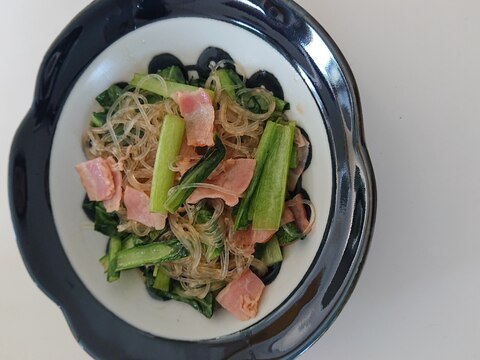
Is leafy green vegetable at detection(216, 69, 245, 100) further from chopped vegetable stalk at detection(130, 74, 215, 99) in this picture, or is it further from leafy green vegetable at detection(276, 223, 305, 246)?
leafy green vegetable at detection(276, 223, 305, 246)

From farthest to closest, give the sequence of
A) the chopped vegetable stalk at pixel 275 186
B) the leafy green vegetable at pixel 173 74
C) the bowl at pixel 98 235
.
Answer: the leafy green vegetable at pixel 173 74 → the chopped vegetable stalk at pixel 275 186 → the bowl at pixel 98 235

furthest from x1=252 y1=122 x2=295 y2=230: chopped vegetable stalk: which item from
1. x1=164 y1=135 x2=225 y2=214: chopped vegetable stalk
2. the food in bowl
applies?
x1=164 y1=135 x2=225 y2=214: chopped vegetable stalk

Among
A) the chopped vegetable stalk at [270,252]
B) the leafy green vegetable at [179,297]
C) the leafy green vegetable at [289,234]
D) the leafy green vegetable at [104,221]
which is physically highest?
the leafy green vegetable at [289,234]

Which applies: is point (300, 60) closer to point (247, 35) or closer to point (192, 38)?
point (247, 35)

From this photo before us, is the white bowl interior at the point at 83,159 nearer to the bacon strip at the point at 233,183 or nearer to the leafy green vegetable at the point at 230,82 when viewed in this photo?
the leafy green vegetable at the point at 230,82

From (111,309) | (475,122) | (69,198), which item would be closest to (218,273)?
(111,309)

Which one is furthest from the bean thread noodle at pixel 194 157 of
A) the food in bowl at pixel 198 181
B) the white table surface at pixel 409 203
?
the white table surface at pixel 409 203
